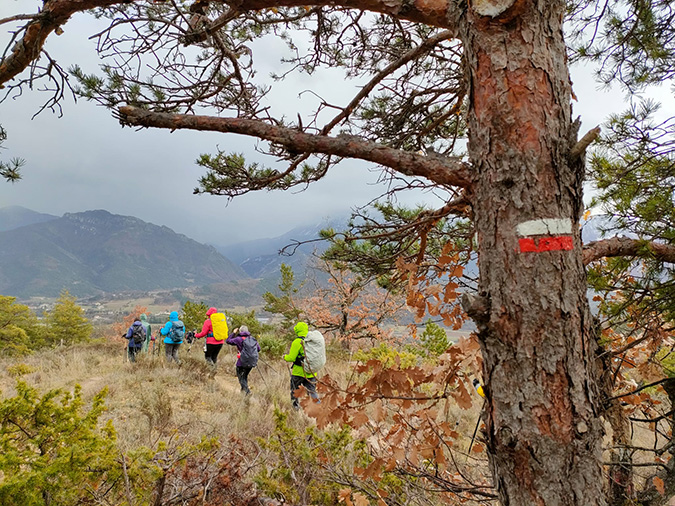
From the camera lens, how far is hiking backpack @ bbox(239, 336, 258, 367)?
22.1ft

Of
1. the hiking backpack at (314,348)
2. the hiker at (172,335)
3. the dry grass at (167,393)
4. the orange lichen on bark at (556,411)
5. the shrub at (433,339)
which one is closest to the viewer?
the orange lichen on bark at (556,411)

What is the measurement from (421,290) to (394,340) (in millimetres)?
18206

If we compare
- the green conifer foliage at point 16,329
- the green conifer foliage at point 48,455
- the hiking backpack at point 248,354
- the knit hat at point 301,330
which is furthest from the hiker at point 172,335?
the green conifer foliage at point 16,329

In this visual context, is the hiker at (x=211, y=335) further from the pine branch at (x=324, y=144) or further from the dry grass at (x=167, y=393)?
the pine branch at (x=324, y=144)

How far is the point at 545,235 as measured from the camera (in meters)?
1.16

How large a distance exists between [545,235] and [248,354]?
21.1 feet

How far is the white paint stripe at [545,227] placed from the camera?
3.82 feet

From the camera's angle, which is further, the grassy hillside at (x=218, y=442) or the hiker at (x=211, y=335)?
the hiker at (x=211, y=335)

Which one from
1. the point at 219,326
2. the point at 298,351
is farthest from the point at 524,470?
the point at 219,326

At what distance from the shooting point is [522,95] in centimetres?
124

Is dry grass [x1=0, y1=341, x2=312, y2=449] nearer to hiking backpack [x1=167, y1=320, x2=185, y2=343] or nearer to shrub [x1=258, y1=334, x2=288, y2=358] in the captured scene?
hiking backpack [x1=167, y1=320, x2=185, y2=343]

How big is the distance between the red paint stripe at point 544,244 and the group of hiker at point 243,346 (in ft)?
7.02

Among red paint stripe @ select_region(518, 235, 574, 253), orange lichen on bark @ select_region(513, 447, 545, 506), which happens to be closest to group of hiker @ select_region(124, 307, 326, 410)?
orange lichen on bark @ select_region(513, 447, 545, 506)

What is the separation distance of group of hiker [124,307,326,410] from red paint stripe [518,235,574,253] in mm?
2138
